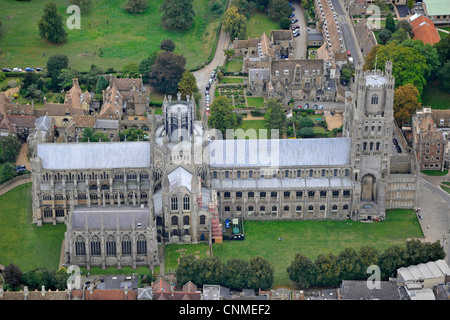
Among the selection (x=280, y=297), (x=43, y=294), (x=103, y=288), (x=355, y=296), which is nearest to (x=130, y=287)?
(x=103, y=288)

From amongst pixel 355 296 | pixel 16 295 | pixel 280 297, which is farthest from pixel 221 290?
pixel 16 295

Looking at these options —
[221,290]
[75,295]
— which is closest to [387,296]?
[221,290]

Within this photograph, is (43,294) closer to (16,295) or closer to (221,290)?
(16,295)

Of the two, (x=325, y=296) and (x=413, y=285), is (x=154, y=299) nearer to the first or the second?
(x=325, y=296)
